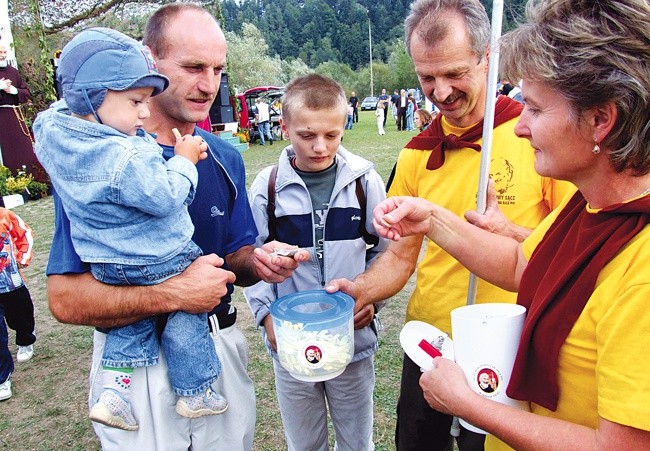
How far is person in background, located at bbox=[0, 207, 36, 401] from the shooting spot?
379 centimetres

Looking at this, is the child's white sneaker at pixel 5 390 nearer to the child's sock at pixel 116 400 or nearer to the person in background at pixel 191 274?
the person in background at pixel 191 274

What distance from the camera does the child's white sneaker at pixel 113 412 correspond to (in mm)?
1699

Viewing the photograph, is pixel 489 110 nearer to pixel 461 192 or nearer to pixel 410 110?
A: pixel 461 192

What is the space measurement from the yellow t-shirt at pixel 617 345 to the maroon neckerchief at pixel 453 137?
1101 millimetres

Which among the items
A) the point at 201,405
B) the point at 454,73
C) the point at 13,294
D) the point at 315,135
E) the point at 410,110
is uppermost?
the point at 454,73

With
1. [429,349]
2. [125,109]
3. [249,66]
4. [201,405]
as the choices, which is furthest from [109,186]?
[249,66]

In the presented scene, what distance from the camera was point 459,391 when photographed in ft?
4.42

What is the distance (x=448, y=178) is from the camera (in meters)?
2.18

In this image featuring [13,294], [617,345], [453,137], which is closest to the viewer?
[617,345]

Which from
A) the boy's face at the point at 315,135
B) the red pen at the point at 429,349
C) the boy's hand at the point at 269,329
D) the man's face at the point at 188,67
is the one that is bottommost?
the boy's hand at the point at 269,329

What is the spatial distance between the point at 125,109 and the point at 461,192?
1.42 meters

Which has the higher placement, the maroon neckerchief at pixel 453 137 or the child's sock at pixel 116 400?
the maroon neckerchief at pixel 453 137

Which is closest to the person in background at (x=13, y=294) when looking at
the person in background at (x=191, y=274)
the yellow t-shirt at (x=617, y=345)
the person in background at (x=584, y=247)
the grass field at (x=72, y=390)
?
the grass field at (x=72, y=390)

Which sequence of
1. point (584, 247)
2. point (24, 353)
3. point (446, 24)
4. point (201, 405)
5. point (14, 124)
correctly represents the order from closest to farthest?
1. point (584, 247)
2. point (201, 405)
3. point (446, 24)
4. point (24, 353)
5. point (14, 124)
